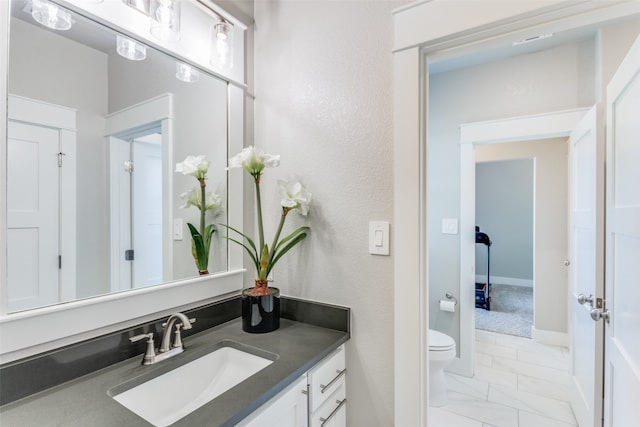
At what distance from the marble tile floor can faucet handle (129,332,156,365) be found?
1852 millimetres

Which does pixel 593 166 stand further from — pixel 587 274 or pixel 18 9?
pixel 18 9

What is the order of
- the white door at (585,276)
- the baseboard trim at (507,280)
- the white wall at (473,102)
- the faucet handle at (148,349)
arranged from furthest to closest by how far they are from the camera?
the baseboard trim at (507,280)
the white wall at (473,102)
the white door at (585,276)
the faucet handle at (148,349)

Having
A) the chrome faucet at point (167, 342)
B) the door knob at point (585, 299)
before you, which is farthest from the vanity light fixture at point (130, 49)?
the door knob at point (585, 299)

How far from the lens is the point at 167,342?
1065 millimetres

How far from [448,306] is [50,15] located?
2.93 m

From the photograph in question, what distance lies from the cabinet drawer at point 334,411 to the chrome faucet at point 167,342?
1.77ft

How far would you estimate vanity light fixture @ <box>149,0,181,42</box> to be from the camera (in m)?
1.09

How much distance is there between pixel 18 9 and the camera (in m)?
0.82

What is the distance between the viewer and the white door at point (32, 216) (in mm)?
807

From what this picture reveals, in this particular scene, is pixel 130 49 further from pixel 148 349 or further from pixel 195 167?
pixel 148 349

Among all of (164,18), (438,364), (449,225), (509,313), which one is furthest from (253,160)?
(509,313)

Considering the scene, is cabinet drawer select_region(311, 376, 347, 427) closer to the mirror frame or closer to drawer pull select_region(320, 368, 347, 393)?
drawer pull select_region(320, 368, 347, 393)

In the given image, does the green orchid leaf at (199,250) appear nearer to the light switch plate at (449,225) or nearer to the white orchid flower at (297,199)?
the white orchid flower at (297,199)

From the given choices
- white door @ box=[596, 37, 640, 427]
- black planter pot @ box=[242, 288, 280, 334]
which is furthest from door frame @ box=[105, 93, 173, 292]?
white door @ box=[596, 37, 640, 427]
